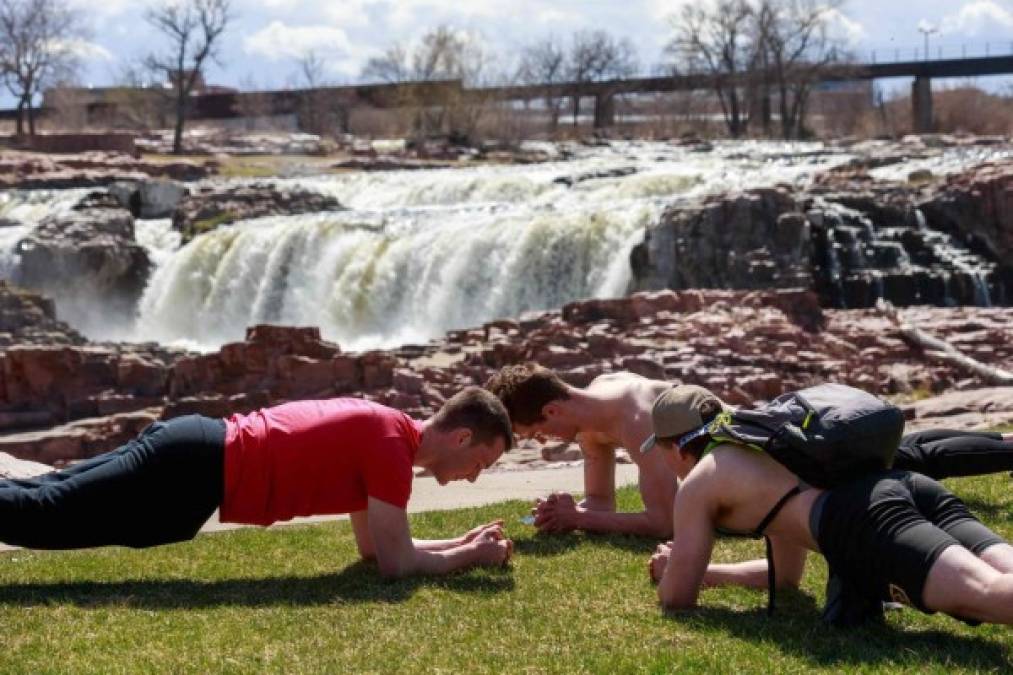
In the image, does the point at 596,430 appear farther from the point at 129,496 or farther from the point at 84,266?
the point at 84,266

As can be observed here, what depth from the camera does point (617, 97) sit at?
7556 cm

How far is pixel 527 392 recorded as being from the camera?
6.80 metres

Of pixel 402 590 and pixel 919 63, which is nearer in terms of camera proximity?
pixel 402 590

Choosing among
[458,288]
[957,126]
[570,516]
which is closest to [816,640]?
[570,516]

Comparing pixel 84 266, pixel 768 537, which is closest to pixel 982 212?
pixel 84 266

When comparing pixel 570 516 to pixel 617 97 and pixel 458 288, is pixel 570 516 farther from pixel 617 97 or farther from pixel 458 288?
pixel 617 97

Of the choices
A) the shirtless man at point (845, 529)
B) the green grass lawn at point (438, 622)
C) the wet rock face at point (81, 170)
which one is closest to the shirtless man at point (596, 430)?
the green grass lawn at point (438, 622)

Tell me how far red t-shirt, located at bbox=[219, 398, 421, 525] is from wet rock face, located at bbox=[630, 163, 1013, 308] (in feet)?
55.4

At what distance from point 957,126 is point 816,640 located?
185 feet

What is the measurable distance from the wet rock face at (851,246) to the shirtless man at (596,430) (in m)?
15.5

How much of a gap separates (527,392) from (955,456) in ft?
6.30

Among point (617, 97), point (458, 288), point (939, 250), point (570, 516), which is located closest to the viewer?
point (570, 516)

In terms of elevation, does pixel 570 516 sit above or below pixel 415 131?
below

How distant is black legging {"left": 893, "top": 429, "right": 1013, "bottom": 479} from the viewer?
6.78m
